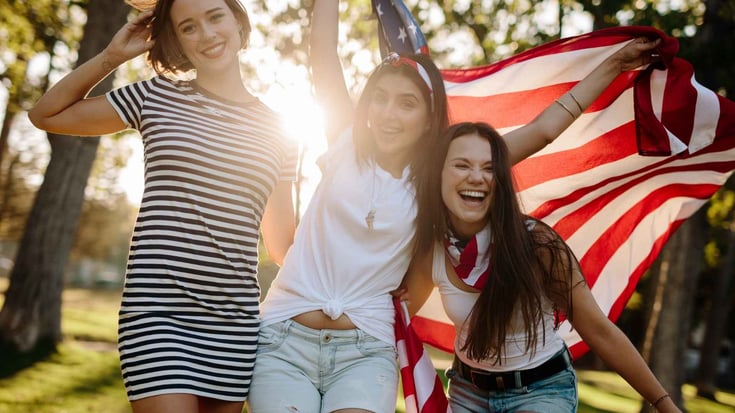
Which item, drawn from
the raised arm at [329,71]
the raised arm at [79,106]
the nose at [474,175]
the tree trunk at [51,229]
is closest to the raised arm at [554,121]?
the nose at [474,175]

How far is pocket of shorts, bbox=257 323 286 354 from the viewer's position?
3156 millimetres

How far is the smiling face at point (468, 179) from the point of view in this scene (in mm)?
3426

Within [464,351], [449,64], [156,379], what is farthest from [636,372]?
[449,64]

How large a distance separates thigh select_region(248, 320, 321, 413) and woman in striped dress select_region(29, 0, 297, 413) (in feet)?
0.22

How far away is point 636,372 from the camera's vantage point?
3297 millimetres

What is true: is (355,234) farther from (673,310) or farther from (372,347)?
(673,310)

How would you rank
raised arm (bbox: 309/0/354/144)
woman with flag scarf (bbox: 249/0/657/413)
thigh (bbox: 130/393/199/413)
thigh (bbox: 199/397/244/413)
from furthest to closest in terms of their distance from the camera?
raised arm (bbox: 309/0/354/144)
woman with flag scarf (bbox: 249/0/657/413)
thigh (bbox: 199/397/244/413)
thigh (bbox: 130/393/199/413)

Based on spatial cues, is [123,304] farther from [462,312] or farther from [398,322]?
[462,312]

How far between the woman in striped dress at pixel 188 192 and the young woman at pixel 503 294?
3.03 ft

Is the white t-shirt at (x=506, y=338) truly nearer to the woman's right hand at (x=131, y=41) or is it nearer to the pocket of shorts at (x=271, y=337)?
the pocket of shorts at (x=271, y=337)

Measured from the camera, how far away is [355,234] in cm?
335

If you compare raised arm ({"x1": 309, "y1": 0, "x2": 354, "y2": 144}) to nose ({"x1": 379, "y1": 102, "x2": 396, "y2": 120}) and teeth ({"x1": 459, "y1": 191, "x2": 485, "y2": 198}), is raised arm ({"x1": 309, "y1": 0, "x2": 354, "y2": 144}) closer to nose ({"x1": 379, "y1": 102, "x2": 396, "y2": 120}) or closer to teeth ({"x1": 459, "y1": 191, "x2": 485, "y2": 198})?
nose ({"x1": 379, "y1": 102, "x2": 396, "y2": 120})

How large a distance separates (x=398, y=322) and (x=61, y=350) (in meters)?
9.95

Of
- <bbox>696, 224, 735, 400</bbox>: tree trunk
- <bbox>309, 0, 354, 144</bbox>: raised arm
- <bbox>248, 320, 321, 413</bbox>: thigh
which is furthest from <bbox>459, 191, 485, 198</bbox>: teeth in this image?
<bbox>696, 224, 735, 400</bbox>: tree trunk
